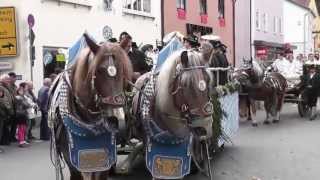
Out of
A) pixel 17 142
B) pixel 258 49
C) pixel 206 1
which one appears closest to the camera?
pixel 17 142

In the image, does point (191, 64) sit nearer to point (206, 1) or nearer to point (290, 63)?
point (290, 63)

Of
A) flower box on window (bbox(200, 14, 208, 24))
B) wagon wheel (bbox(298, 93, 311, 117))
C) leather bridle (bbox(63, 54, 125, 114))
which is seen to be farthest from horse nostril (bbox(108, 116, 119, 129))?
flower box on window (bbox(200, 14, 208, 24))

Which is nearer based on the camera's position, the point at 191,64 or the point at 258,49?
the point at 191,64

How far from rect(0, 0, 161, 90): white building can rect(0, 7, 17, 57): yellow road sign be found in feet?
0.70

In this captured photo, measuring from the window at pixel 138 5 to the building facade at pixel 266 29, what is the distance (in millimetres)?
15413

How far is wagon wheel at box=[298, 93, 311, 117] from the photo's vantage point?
62.8 ft

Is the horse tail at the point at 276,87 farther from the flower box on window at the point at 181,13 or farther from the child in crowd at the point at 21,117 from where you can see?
the flower box on window at the point at 181,13

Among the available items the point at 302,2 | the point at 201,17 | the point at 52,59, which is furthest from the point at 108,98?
the point at 302,2

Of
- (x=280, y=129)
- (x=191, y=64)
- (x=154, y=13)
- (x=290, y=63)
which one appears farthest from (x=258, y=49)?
(x=191, y=64)

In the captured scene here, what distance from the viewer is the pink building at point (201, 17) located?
2759 cm

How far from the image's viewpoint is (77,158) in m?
6.04

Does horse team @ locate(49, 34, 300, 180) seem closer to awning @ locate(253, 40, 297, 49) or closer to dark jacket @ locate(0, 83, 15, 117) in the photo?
dark jacket @ locate(0, 83, 15, 117)

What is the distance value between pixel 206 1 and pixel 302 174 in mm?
23455

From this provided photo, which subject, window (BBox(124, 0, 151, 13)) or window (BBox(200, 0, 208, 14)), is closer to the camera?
window (BBox(124, 0, 151, 13))
